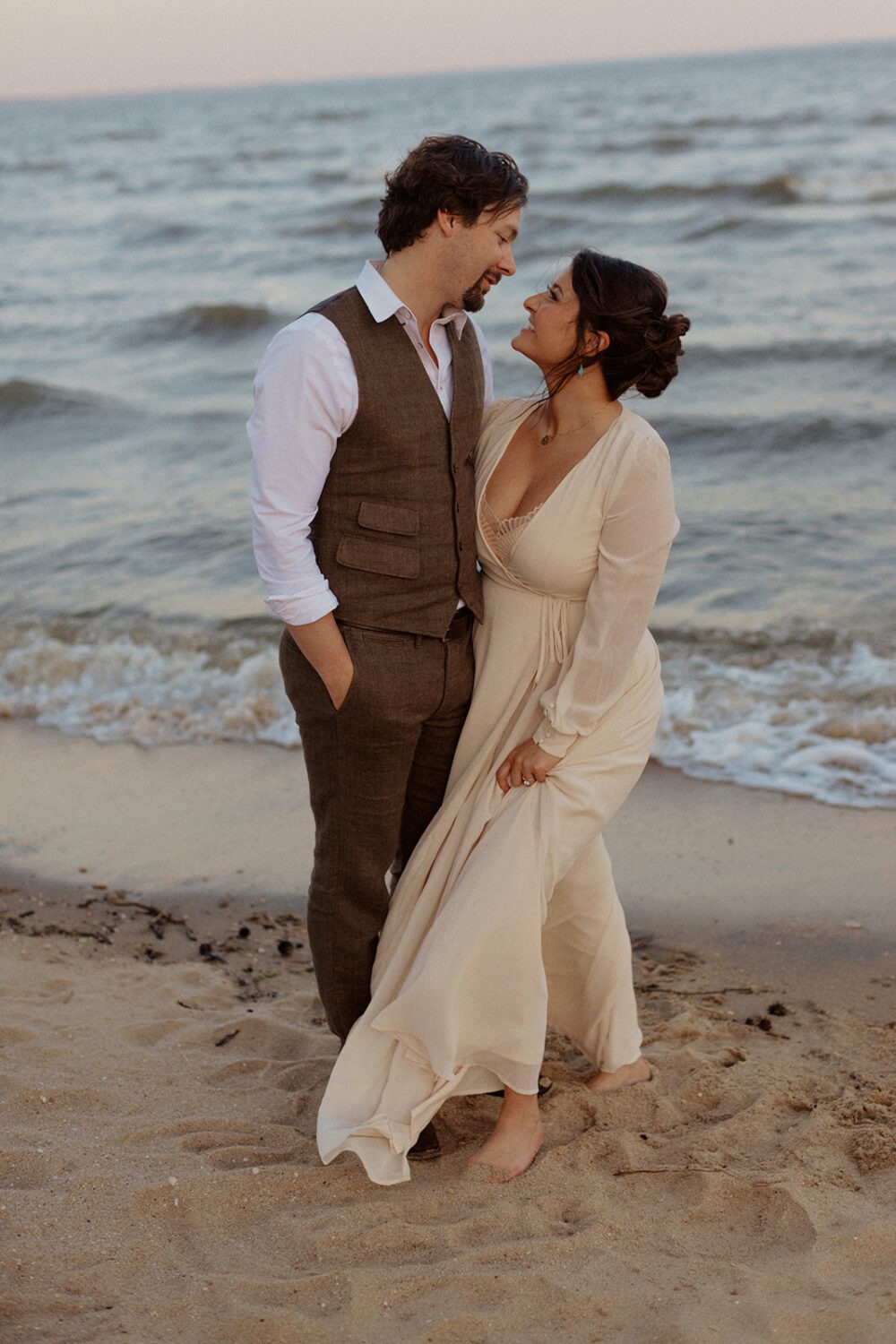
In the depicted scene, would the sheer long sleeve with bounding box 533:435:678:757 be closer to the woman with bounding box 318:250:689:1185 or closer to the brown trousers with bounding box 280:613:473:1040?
the woman with bounding box 318:250:689:1185

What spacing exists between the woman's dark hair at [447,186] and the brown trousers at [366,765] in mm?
813

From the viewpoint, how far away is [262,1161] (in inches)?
107

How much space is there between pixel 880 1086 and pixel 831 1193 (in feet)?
1.54

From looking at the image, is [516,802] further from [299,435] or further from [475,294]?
[475,294]

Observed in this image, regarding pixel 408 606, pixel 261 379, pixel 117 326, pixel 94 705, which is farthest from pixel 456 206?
pixel 117 326

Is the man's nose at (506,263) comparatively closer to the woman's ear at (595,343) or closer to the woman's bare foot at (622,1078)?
the woman's ear at (595,343)

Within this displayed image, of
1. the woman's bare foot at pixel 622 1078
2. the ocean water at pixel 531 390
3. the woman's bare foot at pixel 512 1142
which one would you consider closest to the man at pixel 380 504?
the ocean water at pixel 531 390

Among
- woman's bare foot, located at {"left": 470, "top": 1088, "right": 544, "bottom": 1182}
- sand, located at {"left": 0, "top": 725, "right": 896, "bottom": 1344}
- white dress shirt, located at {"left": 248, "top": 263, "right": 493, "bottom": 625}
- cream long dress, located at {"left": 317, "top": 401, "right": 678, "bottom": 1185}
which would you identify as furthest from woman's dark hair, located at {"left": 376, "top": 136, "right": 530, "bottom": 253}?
sand, located at {"left": 0, "top": 725, "right": 896, "bottom": 1344}

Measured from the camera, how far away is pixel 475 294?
8.63 feet

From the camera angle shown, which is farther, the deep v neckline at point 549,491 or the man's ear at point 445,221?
the deep v neckline at point 549,491

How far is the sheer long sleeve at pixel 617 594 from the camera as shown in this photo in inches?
102

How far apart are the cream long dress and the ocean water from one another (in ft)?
1.91

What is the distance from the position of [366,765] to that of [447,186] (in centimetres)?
116

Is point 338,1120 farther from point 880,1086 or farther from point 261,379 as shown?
point 261,379
